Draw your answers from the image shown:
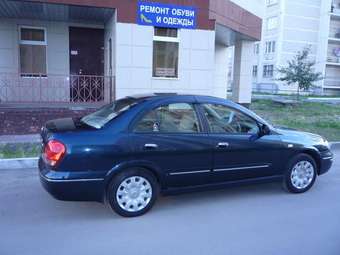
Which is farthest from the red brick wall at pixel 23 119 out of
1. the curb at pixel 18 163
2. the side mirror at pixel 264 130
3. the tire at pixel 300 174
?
the tire at pixel 300 174

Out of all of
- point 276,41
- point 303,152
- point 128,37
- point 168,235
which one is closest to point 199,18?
point 128,37

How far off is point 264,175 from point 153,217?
188cm

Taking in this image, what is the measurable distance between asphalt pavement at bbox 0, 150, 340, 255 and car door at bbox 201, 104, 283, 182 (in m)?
0.45

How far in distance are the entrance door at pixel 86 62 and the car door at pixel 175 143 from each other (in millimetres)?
7207

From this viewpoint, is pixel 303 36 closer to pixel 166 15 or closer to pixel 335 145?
pixel 166 15

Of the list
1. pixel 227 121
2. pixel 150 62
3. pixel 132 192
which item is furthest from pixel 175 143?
pixel 150 62

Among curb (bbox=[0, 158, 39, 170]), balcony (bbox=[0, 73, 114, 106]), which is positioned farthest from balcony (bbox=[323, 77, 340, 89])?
curb (bbox=[0, 158, 39, 170])

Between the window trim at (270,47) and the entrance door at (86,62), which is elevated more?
the window trim at (270,47)

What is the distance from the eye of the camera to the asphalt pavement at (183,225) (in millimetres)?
3771

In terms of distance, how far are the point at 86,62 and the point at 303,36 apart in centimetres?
3818

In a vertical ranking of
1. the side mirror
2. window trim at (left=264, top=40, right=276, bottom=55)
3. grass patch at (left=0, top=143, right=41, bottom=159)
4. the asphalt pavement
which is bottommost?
the asphalt pavement

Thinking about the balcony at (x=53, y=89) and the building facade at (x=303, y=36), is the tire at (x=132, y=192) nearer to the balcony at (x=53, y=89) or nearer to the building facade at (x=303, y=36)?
the balcony at (x=53, y=89)

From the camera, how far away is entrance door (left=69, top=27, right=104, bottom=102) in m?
11.8

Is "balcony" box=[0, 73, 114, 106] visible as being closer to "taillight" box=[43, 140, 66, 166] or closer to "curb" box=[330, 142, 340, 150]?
"curb" box=[330, 142, 340, 150]
